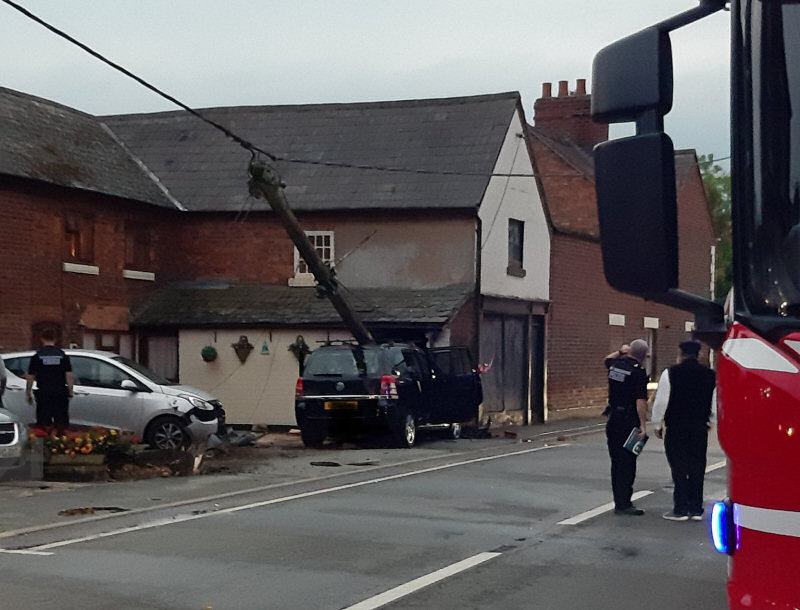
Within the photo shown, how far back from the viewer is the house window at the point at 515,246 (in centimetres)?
3192

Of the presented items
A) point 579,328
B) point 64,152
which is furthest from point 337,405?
point 579,328

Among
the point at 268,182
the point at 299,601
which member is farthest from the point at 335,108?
the point at 299,601

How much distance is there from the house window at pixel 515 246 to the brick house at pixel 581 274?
183 centimetres

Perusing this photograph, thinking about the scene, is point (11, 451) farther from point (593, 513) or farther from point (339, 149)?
point (339, 149)

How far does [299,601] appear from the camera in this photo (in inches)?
329

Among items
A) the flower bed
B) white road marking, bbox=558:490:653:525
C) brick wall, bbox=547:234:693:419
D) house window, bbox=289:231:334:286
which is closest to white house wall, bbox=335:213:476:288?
house window, bbox=289:231:334:286

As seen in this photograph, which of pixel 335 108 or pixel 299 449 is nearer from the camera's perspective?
pixel 299 449

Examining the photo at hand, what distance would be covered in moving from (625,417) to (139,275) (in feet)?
63.4

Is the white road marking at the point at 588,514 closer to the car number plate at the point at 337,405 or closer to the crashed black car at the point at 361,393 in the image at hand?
the crashed black car at the point at 361,393

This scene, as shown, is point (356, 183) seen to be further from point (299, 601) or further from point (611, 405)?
point (299, 601)

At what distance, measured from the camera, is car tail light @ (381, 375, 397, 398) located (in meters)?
22.8

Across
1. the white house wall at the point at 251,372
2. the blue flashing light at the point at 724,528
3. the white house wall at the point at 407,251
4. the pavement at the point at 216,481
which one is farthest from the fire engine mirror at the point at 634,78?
the white house wall at the point at 407,251

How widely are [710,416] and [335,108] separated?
2276 cm

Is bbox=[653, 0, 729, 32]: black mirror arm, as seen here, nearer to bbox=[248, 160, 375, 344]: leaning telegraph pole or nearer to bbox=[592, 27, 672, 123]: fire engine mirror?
bbox=[592, 27, 672, 123]: fire engine mirror
